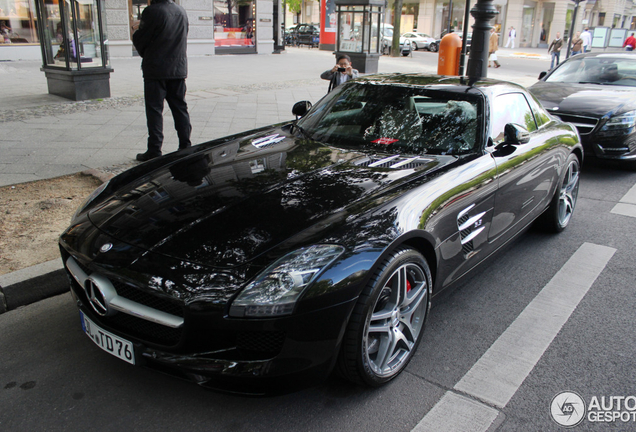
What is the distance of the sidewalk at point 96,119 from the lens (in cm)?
557

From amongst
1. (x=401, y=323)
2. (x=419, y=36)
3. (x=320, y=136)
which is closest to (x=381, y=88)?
(x=320, y=136)

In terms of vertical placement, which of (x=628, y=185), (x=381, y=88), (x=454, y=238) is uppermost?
(x=381, y=88)

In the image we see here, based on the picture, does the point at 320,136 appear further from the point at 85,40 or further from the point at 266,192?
the point at 85,40

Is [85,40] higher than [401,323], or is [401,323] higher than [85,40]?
[85,40]

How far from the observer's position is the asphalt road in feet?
7.74

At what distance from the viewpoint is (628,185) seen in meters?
6.48

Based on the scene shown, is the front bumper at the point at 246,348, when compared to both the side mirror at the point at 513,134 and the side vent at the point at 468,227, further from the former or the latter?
the side mirror at the point at 513,134

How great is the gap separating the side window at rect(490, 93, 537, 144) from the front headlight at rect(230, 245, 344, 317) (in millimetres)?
1880

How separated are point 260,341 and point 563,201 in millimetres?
3505

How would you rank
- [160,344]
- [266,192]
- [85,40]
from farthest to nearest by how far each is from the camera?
[85,40], [266,192], [160,344]

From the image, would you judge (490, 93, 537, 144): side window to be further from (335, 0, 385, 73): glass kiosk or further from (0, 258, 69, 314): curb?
(335, 0, 385, 73): glass kiosk

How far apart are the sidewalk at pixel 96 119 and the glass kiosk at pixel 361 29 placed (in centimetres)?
193

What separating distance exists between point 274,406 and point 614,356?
1.88 metres

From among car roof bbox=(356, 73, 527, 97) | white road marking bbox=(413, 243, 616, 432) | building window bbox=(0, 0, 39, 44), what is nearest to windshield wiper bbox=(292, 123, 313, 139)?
car roof bbox=(356, 73, 527, 97)
